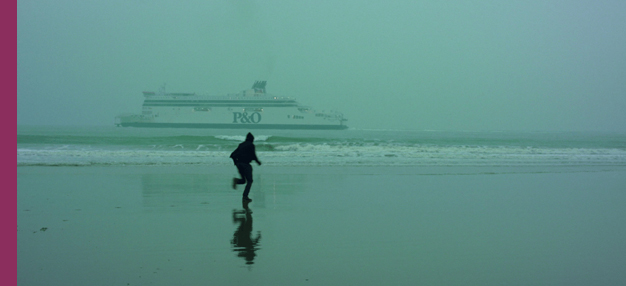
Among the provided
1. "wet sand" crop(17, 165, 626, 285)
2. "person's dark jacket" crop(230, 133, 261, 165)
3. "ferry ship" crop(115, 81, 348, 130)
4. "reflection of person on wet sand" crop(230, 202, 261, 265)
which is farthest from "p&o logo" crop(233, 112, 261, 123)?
"reflection of person on wet sand" crop(230, 202, 261, 265)

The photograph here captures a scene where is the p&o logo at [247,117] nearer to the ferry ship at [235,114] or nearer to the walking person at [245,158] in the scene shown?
the ferry ship at [235,114]

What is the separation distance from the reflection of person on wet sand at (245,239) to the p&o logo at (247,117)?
57.5 meters

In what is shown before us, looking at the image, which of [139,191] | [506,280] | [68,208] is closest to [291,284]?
[506,280]

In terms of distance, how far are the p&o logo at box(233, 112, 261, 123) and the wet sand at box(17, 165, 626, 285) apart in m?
53.7

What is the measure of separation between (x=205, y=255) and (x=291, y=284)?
102 centimetres

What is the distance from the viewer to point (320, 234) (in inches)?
191

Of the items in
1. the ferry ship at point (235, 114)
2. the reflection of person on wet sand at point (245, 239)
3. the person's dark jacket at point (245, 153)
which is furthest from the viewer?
the ferry ship at point (235, 114)

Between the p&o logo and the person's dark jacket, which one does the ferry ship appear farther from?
the person's dark jacket

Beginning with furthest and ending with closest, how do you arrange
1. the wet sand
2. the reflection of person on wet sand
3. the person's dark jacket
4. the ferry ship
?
1. the ferry ship
2. the person's dark jacket
3. the reflection of person on wet sand
4. the wet sand

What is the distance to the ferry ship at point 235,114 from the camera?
63.0 m

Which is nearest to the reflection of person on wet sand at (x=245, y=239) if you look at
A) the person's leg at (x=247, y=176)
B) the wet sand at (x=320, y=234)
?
the wet sand at (x=320, y=234)

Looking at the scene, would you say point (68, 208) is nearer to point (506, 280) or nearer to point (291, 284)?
point (291, 284)

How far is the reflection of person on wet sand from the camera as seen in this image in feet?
13.2

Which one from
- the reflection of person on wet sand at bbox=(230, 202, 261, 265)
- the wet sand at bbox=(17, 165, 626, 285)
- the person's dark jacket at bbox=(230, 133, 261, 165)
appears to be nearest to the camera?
the wet sand at bbox=(17, 165, 626, 285)
